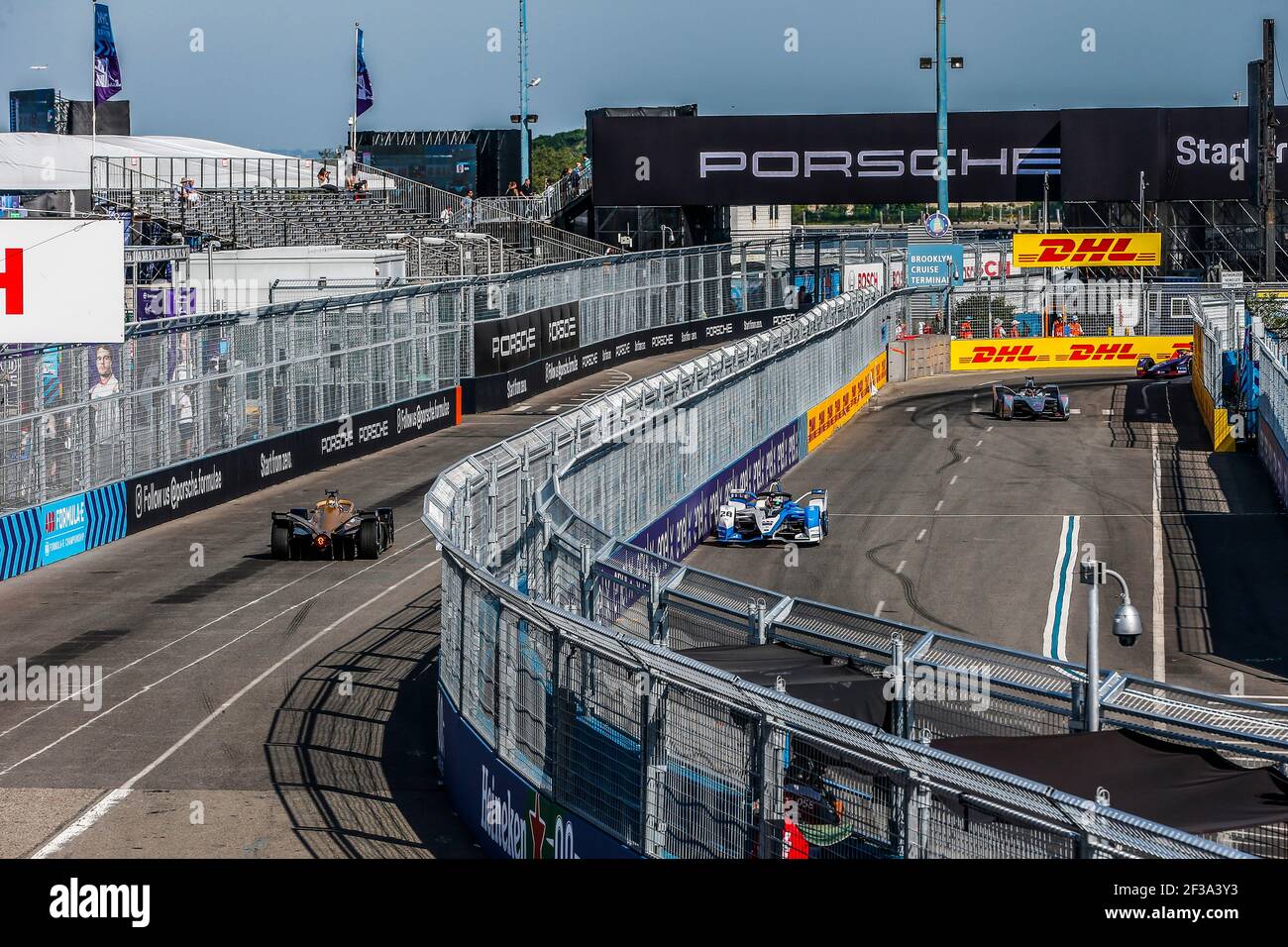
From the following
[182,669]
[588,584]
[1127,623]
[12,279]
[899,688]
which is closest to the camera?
[899,688]

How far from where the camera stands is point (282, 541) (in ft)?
89.8

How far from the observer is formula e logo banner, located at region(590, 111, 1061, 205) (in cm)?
7250

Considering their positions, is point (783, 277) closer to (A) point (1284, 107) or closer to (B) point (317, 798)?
(A) point (1284, 107)

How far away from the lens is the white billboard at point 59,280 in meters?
24.4

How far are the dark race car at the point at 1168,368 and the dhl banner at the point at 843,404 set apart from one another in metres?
9.41

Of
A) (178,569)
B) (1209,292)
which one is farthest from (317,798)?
(1209,292)

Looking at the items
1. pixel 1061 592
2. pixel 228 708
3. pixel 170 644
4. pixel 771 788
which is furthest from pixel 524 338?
pixel 771 788

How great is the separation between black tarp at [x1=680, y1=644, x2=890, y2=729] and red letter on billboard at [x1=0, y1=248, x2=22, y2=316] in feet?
48.9

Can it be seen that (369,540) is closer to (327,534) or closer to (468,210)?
(327,534)

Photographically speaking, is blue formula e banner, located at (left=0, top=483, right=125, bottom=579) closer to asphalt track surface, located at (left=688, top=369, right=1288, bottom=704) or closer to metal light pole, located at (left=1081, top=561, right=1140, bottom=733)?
asphalt track surface, located at (left=688, top=369, right=1288, bottom=704)

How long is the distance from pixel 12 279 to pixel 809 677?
16.4m

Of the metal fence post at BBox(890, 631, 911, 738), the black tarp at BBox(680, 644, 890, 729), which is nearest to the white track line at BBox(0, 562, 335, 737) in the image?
the black tarp at BBox(680, 644, 890, 729)
